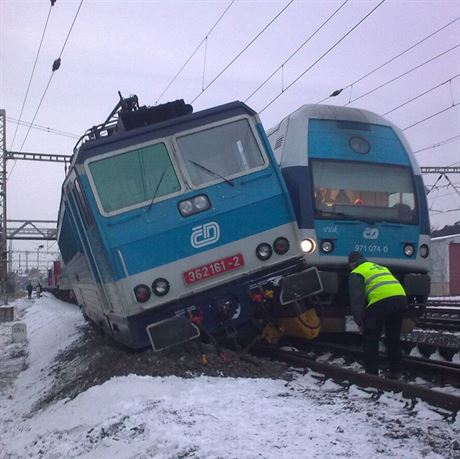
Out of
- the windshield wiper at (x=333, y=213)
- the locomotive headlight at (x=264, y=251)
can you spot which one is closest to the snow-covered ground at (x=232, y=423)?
the locomotive headlight at (x=264, y=251)

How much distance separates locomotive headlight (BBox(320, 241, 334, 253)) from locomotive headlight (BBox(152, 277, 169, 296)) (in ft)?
8.38

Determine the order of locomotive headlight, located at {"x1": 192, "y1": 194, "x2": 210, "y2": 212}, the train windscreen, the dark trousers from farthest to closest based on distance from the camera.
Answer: the train windscreen → locomotive headlight, located at {"x1": 192, "y1": 194, "x2": 210, "y2": 212} → the dark trousers

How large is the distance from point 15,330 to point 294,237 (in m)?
14.5

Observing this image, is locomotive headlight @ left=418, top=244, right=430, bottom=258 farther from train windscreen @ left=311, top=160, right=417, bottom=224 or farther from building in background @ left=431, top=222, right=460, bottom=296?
building in background @ left=431, top=222, right=460, bottom=296

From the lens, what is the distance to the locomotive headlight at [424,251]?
9539mm

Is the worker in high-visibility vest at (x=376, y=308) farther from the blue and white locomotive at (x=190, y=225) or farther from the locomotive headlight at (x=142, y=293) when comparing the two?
the locomotive headlight at (x=142, y=293)

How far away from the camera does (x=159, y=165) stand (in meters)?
7.79

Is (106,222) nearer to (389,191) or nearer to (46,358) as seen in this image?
(389,191)

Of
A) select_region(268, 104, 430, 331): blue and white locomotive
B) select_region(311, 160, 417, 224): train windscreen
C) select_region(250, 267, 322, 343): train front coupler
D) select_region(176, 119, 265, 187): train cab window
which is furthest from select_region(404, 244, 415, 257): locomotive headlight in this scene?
select_region(176, 119, 265, 187): train cab window

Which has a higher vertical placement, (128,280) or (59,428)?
(128,280)

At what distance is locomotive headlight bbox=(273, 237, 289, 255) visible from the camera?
787 cm

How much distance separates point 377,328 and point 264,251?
1657 millimetres

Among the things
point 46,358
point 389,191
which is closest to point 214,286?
point 389,191

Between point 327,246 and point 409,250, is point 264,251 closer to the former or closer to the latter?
point 327,246
